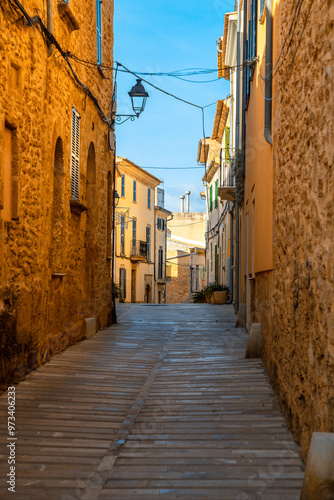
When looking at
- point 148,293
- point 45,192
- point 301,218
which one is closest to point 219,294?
point 45,192

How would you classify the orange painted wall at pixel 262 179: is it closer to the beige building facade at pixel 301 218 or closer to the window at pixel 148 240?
the beige building facade at pixel 301 218

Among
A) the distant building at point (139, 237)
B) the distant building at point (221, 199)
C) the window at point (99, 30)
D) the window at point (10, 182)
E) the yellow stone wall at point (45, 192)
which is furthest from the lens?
the distant building at point (139, 237)

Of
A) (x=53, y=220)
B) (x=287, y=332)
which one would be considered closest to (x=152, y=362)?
(x=53, y=220)

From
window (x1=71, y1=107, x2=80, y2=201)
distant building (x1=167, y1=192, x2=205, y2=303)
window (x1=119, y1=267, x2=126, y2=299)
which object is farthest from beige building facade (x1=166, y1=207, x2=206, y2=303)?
window (x1=71, y1=107, x2=80, y2=201)

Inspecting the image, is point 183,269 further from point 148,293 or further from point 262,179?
point 262,179

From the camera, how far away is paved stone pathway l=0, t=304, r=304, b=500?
3.85m

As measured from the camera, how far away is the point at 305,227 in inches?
170

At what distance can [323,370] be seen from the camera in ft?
11.8

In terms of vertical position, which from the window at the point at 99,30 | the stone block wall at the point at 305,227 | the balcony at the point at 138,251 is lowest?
the stone block wall at the point at 305,227

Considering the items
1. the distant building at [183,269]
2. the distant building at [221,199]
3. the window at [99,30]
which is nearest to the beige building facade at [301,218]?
the window at [99,30]

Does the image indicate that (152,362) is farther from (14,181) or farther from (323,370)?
(323,370)

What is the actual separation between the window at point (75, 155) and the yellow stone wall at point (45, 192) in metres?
0.18

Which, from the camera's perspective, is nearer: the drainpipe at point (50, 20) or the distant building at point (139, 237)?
the drainpipe at point (50, 20)

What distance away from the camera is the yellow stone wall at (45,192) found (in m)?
6.77
